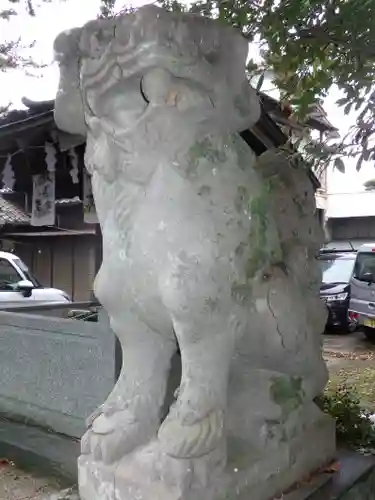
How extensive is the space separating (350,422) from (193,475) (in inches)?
60.0

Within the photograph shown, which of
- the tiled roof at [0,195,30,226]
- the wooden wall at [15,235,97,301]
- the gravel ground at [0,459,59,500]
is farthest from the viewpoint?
the wooden wall at [15,235,97,301]

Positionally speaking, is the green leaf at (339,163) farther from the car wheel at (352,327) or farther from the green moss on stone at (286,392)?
the car wheel at (352,327)

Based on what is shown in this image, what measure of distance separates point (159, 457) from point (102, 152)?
1028mm

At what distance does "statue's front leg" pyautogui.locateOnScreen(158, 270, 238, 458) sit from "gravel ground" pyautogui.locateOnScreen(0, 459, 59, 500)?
1197mm

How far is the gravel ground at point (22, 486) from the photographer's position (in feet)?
8.68

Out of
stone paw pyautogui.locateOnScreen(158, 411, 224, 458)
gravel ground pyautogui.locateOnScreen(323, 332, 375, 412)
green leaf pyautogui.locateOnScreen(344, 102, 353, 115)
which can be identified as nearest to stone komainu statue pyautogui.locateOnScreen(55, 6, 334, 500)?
stone paw pyautogui.locateOnScreen(158, 411, 224, 458)

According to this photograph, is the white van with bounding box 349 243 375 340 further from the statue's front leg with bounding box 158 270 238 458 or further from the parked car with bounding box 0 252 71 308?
the statue's front leg with bounding box 158 270 238 458

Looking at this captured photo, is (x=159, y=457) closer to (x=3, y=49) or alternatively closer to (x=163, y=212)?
(x=163, y=212)

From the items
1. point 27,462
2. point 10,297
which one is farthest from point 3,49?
point 27,462

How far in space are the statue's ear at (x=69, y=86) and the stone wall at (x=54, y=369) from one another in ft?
5.25

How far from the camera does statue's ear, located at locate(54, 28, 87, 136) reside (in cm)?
179

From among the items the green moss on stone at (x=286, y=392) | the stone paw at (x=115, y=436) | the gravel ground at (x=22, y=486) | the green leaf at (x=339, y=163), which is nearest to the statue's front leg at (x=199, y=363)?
the stone paw at (x=115, y=436)

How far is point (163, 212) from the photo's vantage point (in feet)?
5.77

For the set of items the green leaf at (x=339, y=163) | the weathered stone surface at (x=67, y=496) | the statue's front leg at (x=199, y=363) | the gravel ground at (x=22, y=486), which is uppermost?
the green leaf at (x=339, y=163)
